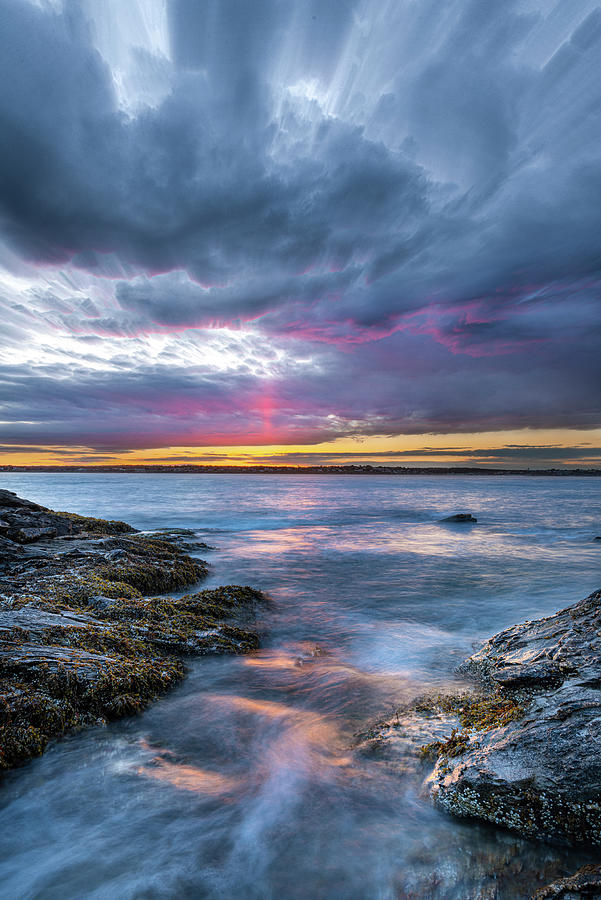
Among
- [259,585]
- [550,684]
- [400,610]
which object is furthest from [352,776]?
[259,585]

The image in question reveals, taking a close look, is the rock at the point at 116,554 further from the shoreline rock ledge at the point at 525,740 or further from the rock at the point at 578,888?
the rock at the point at 578,888

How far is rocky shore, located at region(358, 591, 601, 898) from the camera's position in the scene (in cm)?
273

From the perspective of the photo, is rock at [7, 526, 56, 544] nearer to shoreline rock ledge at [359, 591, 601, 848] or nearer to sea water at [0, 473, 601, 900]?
sea water at [0, 473, 601, 900]

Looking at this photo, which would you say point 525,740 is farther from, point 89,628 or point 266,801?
point 89,628

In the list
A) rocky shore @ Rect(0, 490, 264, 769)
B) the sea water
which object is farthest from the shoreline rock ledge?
rocky shore @ Rect(0, 490, 264, 769)

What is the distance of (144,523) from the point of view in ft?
80.3

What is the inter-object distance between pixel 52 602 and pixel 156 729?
9.77 ft

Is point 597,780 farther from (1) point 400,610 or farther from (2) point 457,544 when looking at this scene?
(2) point 457,544

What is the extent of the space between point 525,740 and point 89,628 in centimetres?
501

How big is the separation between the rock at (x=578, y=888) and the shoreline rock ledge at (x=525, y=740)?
49 centimetres

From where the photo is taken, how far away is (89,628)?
5293 mm

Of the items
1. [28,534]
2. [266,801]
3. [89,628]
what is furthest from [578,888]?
[28,534]

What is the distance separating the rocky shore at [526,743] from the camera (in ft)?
8.96

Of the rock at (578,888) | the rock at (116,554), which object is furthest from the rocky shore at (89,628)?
the rock at (578,888)
